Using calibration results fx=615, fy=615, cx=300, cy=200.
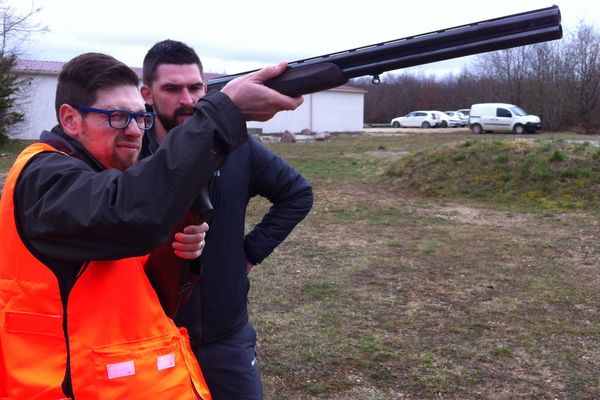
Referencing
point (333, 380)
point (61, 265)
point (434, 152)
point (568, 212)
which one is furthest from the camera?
point (434, 152)

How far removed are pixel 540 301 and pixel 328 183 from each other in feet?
31.9

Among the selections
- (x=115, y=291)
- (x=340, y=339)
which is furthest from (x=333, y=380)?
(x=115, y=291)

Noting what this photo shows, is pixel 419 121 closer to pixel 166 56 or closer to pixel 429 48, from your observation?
pixel 166 56

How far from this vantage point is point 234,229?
2961mm

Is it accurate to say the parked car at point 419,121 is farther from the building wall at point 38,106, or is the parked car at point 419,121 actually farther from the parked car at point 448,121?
the building wall at point 38,106

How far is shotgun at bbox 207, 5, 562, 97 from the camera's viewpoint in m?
1.93

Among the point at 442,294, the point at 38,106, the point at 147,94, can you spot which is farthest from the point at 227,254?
the point at 38,106

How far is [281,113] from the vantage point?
44781 millimetres

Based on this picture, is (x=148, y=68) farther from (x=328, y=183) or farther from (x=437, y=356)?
(x=328, y=183)

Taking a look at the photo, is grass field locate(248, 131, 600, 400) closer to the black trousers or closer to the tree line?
the black trousers

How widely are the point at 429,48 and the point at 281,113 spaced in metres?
43.2

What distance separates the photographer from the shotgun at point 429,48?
6.34 ft

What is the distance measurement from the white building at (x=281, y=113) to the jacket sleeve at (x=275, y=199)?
105 feet

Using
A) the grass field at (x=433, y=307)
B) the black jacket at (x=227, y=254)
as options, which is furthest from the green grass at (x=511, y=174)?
the black jacket at (x=227, y=254)
